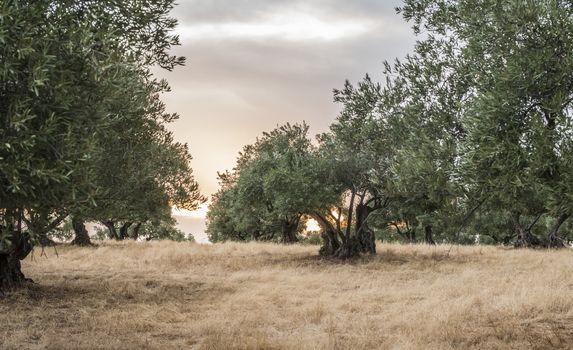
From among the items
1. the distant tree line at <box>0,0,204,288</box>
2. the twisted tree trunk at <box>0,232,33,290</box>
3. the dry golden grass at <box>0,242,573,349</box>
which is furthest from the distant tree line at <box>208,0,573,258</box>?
the twisted tree trunk at <box>0,232,33,290</box>

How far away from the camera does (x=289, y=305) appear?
19.8 m

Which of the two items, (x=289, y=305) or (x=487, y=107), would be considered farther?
(x=289, y=305)

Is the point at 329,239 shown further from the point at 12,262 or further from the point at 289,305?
the point at 12,262

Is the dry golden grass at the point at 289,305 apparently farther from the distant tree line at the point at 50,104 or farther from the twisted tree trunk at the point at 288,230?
the twisted tree trunk at the point at 288,230

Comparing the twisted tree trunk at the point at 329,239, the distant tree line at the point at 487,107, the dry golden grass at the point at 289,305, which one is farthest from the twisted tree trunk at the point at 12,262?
the twisted tree trunk at the point at 329,239

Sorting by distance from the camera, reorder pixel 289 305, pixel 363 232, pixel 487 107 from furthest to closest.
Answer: pixel 363 232
pixel 289 305
pixel 487 107

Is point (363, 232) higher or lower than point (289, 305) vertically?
higher

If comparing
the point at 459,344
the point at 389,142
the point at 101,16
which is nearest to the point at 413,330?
the point at 459,344

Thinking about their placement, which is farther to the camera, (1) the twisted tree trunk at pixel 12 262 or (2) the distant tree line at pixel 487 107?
(1) the twisted tree trunk at pixel 12 262

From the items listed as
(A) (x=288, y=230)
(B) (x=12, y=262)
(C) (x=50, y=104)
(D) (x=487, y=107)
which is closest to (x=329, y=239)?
(A) (x=288, y=230)

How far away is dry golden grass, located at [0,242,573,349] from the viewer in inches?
569

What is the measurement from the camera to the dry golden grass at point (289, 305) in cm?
1445

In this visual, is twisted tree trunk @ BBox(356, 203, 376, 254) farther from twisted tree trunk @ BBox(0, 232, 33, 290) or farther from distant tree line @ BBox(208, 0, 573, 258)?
twisted tree trunk @ BBox(0, 232, 33, 290)

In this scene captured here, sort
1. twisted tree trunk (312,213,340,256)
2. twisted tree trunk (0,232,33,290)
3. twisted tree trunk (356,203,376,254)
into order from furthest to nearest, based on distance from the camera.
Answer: twisted tree trunk (312,213,340,256) < twisted tree trunk (356,203,376,254) < twisted tree trunk (0,232,33,290)
